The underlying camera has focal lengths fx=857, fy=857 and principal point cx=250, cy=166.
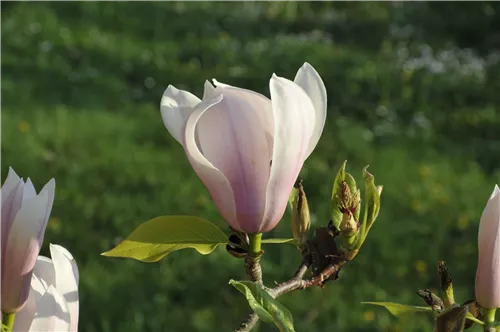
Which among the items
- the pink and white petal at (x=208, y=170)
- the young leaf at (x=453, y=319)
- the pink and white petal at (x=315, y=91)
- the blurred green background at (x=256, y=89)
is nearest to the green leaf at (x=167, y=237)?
the pink and white petal at (x=208, y=170)

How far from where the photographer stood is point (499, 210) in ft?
2.82

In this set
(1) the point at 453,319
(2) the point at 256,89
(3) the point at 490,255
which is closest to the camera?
(1) the point at 453,319

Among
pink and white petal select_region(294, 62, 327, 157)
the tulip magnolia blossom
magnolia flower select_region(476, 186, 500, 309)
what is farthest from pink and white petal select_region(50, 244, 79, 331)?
magnolia flower select_region(476, 186, 500, 309)

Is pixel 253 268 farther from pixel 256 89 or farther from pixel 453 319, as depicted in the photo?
pixel 256 89

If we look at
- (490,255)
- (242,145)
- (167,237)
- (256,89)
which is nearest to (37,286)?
(167,237)

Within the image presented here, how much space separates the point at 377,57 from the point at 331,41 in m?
0.50

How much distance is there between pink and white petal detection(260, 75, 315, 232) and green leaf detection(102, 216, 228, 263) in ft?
0.22

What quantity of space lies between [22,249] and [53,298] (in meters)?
0.06

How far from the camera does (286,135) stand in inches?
33.2

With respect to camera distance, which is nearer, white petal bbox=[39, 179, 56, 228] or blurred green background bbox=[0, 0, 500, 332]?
white petal bbox=[39, 179, 56, 228]

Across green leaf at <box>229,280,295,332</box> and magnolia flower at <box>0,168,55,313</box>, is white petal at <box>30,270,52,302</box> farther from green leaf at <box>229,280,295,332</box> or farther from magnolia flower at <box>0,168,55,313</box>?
green leaf at <box>229,280,295,332</box>

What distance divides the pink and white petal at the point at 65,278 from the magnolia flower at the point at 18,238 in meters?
0.02

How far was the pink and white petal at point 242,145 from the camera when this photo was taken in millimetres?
847

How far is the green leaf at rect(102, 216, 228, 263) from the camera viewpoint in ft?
2.89
